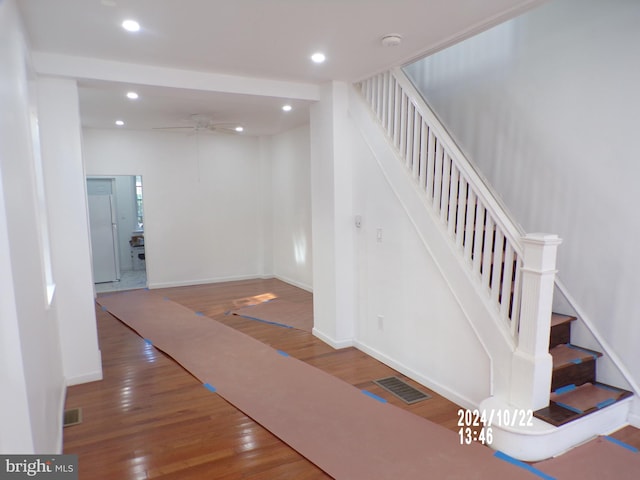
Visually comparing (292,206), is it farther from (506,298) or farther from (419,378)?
(506,298)

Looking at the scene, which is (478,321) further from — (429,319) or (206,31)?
(206,31)

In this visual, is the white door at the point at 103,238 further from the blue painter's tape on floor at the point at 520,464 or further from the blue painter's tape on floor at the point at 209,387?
the blue painter's tape on floor at the point at 520,464

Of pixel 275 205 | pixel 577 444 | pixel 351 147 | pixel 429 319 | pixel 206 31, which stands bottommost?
pixel 577 444

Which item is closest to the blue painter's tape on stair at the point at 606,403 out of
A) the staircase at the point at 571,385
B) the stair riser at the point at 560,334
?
the staircase at the point at 571,385

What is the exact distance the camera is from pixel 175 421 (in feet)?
9.72

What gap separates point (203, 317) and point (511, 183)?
160 inches

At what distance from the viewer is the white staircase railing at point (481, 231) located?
2535 millimetres

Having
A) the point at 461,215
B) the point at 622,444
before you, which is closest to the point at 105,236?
the point at 461,215

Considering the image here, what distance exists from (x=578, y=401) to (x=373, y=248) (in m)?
2.02

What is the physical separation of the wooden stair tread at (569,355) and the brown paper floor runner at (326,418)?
33.9 inches

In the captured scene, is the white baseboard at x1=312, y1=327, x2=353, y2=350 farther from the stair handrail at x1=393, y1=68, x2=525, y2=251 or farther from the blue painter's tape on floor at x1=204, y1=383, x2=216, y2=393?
the stair handrail at x1=393, y1=68, x2=525, y2=251

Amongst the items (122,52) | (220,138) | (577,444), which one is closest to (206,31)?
(122,52)

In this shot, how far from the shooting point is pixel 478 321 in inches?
115

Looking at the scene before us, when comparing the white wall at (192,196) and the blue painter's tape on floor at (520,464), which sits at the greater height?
the white wall at (192,196)
